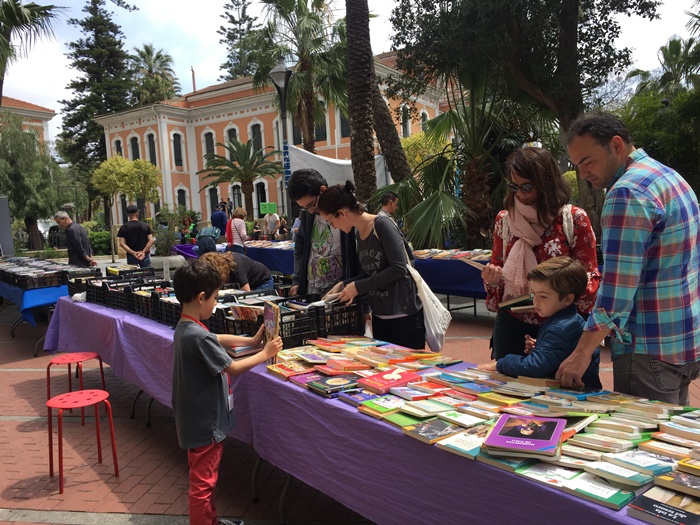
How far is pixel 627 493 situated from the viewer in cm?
143

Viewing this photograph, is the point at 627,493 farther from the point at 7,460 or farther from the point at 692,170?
the point at 692,170

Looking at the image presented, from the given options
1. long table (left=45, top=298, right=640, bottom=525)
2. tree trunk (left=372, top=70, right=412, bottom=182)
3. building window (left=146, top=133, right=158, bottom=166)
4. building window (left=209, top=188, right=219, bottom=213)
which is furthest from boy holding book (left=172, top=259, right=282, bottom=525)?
building window (left=146, top=133, right=158, bottom=166)

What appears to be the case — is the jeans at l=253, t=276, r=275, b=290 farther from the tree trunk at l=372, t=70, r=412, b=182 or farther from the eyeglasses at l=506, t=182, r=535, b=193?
the tree trunk at l=372, t=70, r=412, b=182

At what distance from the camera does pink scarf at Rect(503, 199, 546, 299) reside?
110 inches

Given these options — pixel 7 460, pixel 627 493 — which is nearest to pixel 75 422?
pixel 7 460

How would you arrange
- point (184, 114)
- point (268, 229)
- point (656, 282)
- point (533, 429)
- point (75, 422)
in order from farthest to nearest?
point (184, 114), point (268, 229), point (75, 422), point (656, 282), point (533, 429)

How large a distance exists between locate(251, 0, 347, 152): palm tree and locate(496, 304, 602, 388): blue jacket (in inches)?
637

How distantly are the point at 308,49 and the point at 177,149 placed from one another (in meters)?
25.2

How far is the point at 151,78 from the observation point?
159 feet

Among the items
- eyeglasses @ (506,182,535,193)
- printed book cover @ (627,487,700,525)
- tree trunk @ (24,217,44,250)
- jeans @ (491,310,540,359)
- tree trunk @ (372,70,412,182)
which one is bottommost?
printed book cover @ (627,487,700,525)

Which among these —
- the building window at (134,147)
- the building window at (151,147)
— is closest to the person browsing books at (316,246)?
the building window at (151,147)

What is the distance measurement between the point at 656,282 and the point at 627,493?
0.84 m

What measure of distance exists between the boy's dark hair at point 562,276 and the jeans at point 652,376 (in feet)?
1.16

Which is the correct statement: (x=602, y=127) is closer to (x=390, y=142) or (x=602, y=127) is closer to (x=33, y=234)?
(x=390, y=142)
